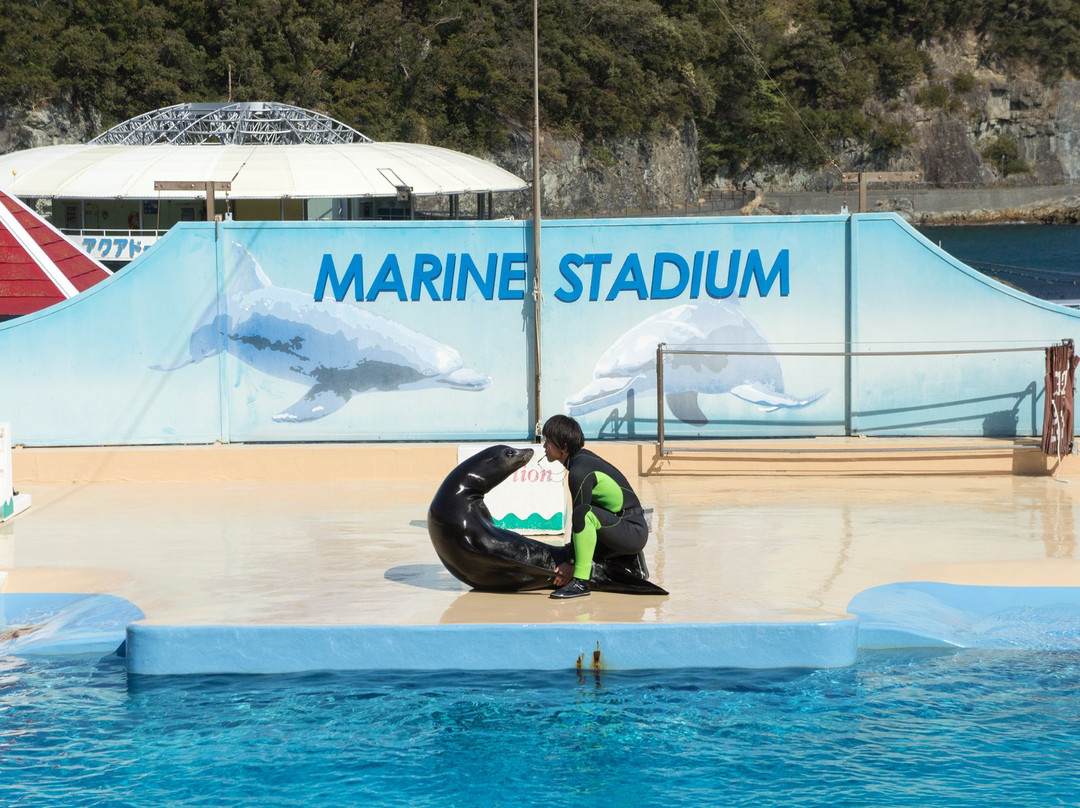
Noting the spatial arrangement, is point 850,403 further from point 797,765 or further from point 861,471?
point 797,765

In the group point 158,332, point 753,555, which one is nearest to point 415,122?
point 158,332

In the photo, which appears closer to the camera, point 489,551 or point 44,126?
point 489,551

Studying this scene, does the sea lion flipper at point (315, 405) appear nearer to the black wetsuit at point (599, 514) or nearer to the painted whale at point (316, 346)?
the painted whale at point (316, 346)

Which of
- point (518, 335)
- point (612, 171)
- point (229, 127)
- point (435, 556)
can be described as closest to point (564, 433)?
point (435, 556)

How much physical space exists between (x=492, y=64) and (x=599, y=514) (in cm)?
7159

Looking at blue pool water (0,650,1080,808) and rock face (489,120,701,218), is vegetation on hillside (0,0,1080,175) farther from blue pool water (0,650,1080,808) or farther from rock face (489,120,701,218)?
blue pool water (0,650,1080,808)

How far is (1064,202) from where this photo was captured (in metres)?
118

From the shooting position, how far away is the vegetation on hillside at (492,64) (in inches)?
2544

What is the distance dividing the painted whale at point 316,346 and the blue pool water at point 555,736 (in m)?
5.64

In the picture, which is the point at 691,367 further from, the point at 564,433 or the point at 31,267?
the point at 31,267

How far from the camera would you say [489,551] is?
26.3 feet

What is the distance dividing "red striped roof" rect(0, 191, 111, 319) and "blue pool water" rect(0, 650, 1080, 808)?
10.3 metres

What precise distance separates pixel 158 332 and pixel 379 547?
14.5 feet

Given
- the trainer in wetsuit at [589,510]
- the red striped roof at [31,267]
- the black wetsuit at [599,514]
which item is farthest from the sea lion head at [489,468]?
the red striped roof at [31,267]
